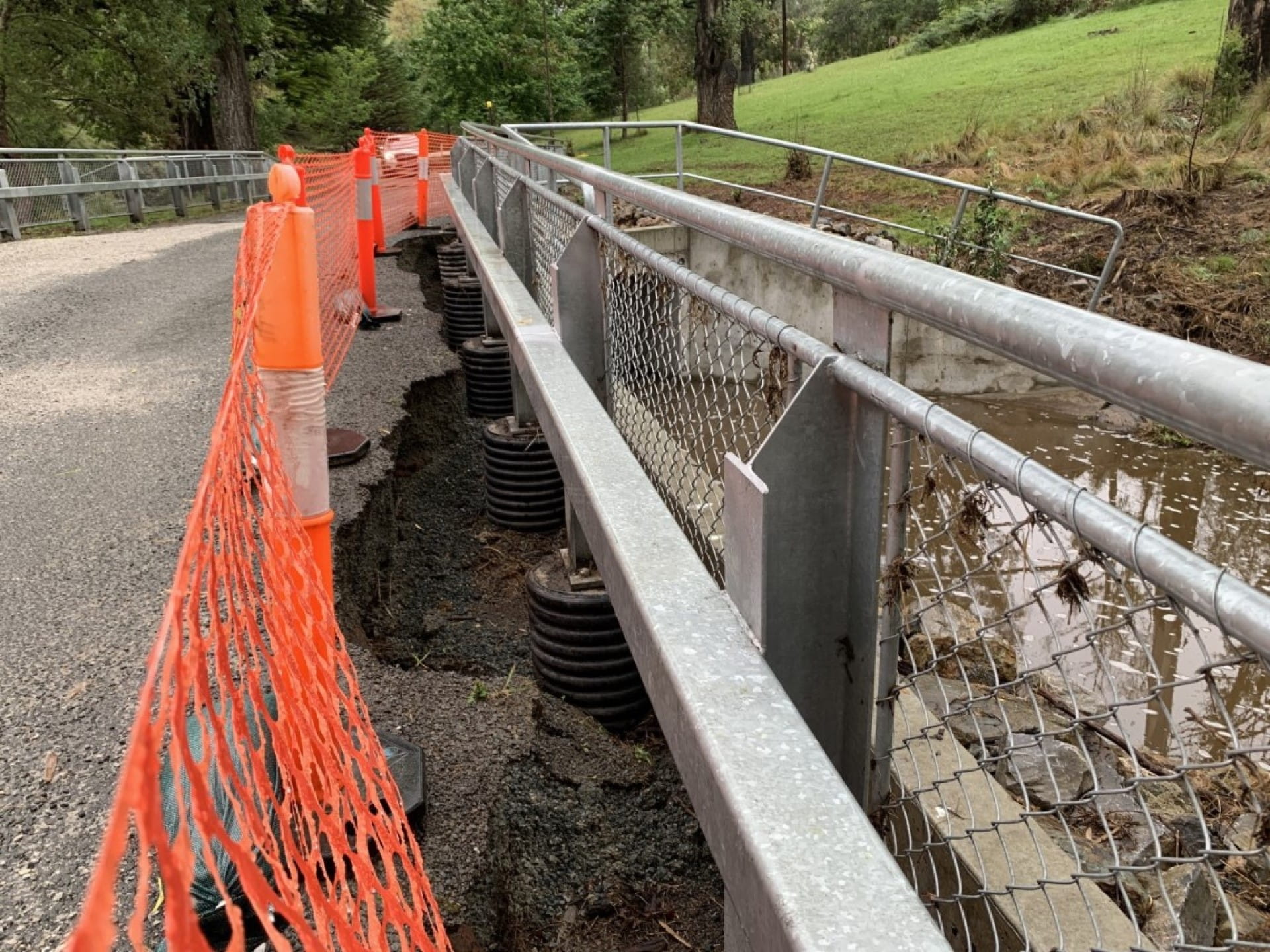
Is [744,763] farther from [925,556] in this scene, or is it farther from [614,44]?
[614,44]

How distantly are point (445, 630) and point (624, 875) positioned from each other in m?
1.95

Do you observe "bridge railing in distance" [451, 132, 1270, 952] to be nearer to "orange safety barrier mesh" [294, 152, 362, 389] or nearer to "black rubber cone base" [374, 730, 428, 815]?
"black rubber cone base" [374, 730, 428, 815]

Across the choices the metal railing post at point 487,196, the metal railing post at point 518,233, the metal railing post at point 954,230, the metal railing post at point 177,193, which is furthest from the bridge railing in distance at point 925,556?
the metal railing post at point 177,193

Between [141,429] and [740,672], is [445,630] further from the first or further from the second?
[740,672]

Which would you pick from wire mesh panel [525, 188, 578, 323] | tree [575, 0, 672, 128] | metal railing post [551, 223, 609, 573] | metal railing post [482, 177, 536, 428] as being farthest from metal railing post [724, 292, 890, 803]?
tree [575, 0, 672, 128]

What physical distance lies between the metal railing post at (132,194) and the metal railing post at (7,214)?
3316 mm

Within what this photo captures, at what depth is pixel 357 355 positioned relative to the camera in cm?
822

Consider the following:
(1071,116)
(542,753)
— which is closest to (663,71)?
(1071,116)

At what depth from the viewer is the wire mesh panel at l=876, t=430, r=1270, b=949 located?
136 centimetres

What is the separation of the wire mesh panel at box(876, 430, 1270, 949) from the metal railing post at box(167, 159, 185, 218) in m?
17.9

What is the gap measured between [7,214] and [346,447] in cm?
1190

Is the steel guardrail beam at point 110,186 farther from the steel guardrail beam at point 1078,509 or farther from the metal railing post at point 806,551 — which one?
the steel guardrail beam at point 1078,509

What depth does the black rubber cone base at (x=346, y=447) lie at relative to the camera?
5.77m

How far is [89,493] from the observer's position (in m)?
5.06
